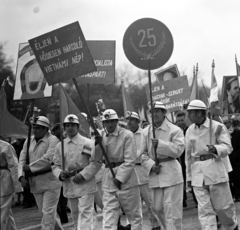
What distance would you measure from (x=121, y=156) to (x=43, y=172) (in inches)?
60.7

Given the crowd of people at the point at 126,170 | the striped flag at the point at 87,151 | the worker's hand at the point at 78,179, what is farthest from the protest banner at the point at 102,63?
the worker's hand at the point at 78,179

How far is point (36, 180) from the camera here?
9547 mm

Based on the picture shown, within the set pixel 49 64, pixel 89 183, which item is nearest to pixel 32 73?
pixel 49 64

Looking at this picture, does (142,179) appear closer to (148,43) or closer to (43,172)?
(43,172)

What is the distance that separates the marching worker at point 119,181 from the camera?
8.59m

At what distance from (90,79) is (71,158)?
4.08m

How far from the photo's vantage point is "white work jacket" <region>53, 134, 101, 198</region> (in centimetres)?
934

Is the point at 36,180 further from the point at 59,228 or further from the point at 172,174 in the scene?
the point at 172,174

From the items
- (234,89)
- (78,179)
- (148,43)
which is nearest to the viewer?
(78,179)

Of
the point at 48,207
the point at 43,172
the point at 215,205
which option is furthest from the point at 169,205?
the point at 43,172

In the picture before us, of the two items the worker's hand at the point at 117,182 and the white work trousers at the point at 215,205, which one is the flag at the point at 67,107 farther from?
the white work trousers at the point at 215,205

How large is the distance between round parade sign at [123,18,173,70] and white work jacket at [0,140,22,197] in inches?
94.1

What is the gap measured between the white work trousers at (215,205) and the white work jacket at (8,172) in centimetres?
273

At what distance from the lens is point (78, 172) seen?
9484 mm
